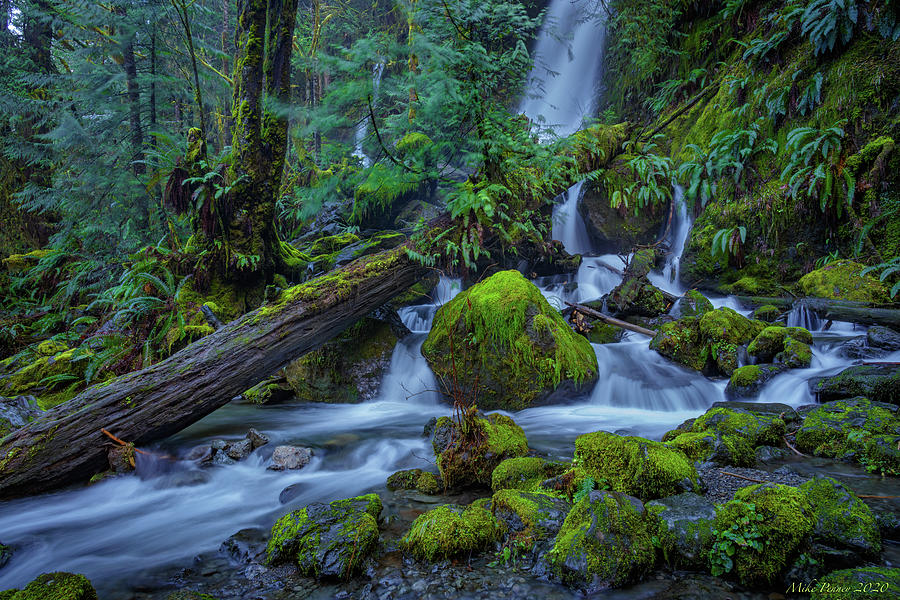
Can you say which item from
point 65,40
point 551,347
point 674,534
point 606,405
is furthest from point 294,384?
point 65,40

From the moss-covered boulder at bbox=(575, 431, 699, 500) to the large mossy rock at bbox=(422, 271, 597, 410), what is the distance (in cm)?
261

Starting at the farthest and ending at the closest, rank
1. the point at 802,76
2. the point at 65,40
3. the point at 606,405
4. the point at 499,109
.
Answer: the point at 65,40 → the point at 802,76 → the point at 499,109 → the point at 606,405

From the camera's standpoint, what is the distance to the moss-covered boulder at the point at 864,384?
4.19 meters

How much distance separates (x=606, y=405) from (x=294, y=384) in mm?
5271

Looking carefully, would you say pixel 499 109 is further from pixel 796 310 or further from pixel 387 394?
pixel 796 310

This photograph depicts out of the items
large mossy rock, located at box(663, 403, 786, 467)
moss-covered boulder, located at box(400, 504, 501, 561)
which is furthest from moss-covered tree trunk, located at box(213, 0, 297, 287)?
large mossy rock, located at box(663, 403, 786, 467)

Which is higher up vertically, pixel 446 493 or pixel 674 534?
pixel 674 534

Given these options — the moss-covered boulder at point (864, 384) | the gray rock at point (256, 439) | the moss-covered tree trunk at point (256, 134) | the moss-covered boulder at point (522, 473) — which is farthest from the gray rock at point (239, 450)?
the moss-covered boulder at point (864, 384)

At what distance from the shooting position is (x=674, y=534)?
2334 millimetres

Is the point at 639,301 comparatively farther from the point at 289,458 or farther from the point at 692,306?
the point at 289,458

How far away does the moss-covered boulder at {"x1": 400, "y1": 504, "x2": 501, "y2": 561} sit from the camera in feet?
8.20

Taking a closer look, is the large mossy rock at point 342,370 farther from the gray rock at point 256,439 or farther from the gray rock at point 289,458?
the gray rock at point 289,458

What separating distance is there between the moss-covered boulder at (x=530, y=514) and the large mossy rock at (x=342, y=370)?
4.68 metres

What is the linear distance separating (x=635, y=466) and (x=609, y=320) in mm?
5401
